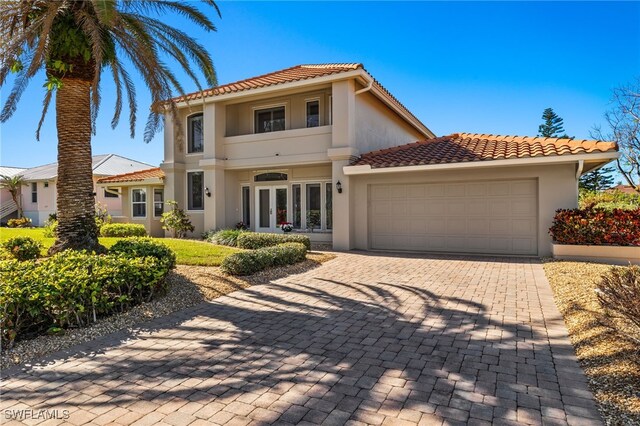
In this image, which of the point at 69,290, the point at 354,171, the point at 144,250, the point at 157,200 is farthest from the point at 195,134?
the point at 69,290

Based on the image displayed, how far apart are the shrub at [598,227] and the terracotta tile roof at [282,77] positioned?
30.3 ft

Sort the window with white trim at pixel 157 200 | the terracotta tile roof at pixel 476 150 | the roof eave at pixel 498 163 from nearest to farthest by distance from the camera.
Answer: the roof eave at pixel 498 163 → the terracotta tile roof at pixel 476 150 → the window with white trim at pixel 157 200

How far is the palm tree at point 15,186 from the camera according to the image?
3244 centimetres

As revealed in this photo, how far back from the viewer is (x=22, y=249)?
10945 mm

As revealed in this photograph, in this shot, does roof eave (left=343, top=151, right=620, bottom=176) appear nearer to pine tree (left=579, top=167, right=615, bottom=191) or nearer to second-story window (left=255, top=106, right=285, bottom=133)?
second-story window (left=255, top=106, right=285, bottom=133)

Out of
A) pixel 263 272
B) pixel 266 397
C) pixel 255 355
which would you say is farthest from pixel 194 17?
pixel 266 397

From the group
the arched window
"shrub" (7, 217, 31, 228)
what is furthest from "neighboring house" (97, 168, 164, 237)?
"shrub" (7, 217, 31, 228)

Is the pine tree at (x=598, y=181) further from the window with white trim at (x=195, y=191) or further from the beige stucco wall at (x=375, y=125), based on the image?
the window with white trim at (x=195, y=191)

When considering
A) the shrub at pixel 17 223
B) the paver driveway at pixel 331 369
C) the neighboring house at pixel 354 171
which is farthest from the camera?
the shrub at pixel 17 223

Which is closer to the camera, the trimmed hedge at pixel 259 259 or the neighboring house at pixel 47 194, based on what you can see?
the trimmed hedge at pixel 259 259

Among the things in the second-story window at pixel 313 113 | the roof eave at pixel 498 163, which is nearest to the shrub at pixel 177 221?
the second-story window at pixel 313 113

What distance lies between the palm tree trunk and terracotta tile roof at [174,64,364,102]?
6662 millimetres

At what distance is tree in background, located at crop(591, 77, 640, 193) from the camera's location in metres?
25.0

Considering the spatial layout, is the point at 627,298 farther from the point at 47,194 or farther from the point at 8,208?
the point at 8,208
